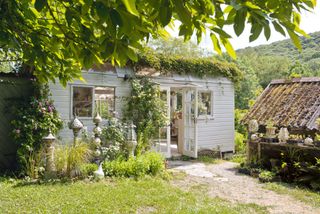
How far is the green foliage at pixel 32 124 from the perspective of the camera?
6.62 metres

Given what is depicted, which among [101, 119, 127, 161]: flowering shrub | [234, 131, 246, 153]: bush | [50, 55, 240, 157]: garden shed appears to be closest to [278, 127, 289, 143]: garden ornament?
[50, 55, 240, 157]: garden shed

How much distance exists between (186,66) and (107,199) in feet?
18.6

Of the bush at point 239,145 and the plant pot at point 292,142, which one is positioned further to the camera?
the bush at point 239,145

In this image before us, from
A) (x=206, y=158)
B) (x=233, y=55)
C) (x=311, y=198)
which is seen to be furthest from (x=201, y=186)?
(x=233, y=55)

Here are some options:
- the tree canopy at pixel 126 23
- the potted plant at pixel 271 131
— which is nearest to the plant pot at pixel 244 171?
the potted plant at pixel 271 131

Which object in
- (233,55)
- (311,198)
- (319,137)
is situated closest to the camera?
(233,55)

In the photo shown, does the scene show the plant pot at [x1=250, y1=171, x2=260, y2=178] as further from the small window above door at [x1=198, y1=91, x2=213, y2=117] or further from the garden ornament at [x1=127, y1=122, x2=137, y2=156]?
the small window above door at [x1=198, y1=91, x2=213, y2=117]

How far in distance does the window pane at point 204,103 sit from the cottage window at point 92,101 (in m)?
3.06

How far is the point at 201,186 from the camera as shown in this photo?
6.65 metres

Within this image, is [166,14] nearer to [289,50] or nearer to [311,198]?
[311,198]

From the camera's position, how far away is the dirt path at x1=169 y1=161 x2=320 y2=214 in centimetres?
539

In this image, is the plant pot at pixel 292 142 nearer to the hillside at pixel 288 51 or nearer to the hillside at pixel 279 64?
the hillside at pixel 279 64

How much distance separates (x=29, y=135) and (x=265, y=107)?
6315mm

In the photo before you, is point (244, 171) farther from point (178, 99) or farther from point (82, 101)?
point (178, 99)
